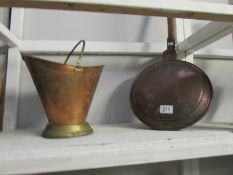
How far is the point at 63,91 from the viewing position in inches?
18.2

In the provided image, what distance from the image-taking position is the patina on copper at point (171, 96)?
0.54m

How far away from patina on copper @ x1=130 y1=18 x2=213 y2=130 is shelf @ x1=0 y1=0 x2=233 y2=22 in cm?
20

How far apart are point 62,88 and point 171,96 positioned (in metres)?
0.26

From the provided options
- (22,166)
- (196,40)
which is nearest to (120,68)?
(196,40)

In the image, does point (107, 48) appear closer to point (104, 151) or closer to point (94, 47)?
point (94, 47)

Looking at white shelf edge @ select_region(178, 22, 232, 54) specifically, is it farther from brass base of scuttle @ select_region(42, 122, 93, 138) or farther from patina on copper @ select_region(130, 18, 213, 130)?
brass base of scuttle @ select_region(42, 122, 93, 138)

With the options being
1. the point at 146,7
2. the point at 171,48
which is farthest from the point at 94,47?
the point at 146,7

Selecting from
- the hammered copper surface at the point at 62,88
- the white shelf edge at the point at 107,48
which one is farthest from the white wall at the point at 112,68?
the hammered copper surface at the point at 62,88

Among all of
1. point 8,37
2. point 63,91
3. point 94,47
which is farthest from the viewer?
point 94,47

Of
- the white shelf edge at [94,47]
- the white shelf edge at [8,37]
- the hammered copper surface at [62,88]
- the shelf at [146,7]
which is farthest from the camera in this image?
the white shelf edge at [94,47]

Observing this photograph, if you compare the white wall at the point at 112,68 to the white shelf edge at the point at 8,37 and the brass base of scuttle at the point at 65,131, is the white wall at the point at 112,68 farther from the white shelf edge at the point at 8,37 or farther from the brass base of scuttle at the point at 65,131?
the brass base of scuttle at the point at 65,131

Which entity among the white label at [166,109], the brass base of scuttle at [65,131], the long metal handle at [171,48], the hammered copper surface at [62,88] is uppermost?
the long metal handle at [171,48]

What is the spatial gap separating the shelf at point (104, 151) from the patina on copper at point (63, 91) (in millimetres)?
41

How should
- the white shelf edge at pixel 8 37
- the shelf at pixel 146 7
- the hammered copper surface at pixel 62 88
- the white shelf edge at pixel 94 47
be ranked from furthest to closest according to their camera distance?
Answer: the white shelf edge at pixel 94 47
the white shelf edge at pixel 8 37
the hammered copper surface at pixel 62 88
the shelf at pixel 146 7
